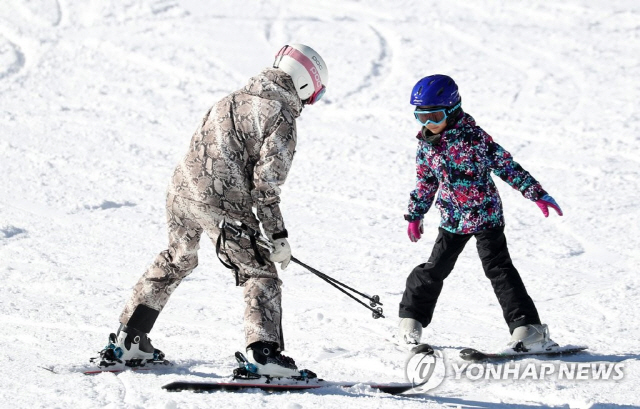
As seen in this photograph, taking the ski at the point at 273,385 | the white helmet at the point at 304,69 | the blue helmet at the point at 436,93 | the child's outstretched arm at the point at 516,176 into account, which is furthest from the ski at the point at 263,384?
the blue helmet at the point at 436,93

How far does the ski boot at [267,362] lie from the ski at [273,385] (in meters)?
0.03

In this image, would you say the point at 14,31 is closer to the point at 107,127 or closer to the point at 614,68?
the point at 107,127

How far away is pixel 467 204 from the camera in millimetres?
4633

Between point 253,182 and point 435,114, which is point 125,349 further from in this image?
point 435,114

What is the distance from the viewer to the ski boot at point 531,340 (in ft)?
15.1

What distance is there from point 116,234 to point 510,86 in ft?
22.6

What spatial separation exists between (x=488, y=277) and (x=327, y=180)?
4234mm

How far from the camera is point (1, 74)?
1228 cm

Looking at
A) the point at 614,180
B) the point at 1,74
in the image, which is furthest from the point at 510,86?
the point at 1,74

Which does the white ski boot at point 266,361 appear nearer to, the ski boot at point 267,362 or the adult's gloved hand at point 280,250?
the ski boot at point 267,362

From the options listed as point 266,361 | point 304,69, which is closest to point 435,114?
point 304,69

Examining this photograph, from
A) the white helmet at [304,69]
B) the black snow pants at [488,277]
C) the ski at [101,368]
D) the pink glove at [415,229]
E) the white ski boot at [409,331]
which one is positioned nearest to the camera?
→ the white helmet at [304,69]

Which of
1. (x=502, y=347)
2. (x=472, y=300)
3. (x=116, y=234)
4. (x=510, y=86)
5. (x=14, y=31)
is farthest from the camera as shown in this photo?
(x=14, y=31)

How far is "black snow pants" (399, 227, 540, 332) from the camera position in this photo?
4.67 metres
